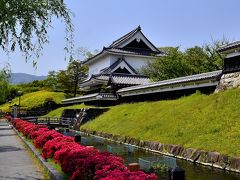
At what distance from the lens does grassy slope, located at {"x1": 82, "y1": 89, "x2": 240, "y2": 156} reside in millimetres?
16312

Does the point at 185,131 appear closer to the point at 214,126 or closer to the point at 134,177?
the point at 214,126

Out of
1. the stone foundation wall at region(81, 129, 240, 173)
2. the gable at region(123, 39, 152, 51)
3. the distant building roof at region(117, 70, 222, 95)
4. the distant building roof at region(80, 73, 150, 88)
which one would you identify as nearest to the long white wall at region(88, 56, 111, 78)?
the gable at region(123, 39, 152, 51)

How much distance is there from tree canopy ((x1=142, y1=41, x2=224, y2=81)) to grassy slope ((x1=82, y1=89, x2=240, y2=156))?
13.7 metres

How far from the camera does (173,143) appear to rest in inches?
734

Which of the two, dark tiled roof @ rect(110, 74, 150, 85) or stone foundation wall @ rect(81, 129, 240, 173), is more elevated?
dark tiled roof @ rect(110, 74, 150, 85)

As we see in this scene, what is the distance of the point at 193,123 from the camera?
778 inches

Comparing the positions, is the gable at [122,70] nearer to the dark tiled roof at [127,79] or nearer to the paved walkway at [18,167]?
the dark tiled roof at [127,79]

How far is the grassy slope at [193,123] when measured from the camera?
16312 millimetres

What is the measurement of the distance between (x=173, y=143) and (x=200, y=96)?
720 cm

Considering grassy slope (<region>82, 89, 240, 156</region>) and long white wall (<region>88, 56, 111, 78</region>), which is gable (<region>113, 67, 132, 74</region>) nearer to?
long white wall (<region>88, 56, 111, 78</region>)

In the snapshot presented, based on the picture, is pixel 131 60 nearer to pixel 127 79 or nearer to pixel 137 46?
pixel 137 46

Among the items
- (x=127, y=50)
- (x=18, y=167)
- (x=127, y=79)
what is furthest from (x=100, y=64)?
(x=18, y=167)

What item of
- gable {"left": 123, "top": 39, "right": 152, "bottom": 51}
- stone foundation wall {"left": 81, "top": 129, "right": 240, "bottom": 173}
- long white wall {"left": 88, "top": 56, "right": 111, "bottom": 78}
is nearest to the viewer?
stone foundation wall {"left": 81, "top": 129, "right": 240, "bottom": 173}

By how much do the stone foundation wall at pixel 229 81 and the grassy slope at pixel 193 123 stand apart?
0.85 metres
